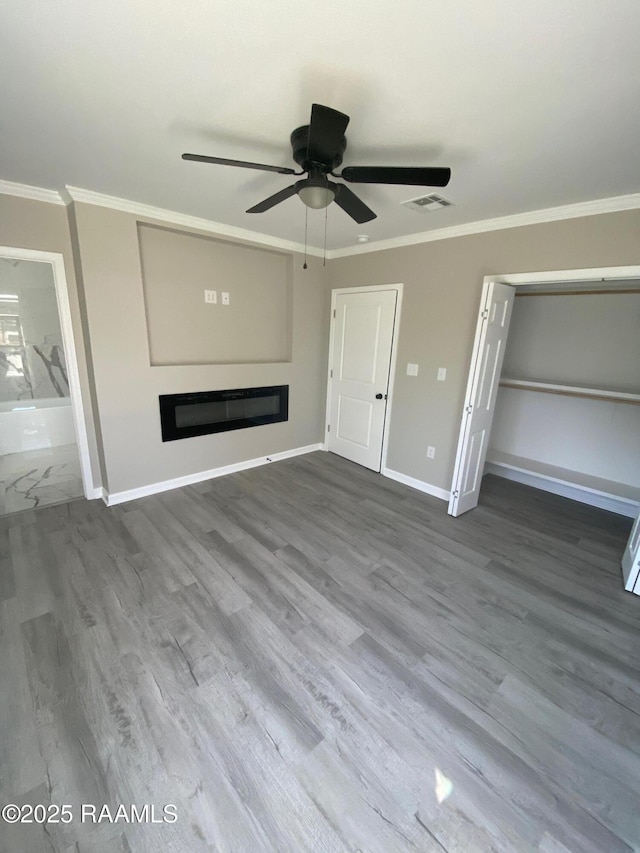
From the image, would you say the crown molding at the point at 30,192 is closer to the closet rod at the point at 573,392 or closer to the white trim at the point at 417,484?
the white trim at the point at 417,484

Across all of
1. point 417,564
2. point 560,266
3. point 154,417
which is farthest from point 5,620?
point 560,266

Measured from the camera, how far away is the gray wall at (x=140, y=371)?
2785mm

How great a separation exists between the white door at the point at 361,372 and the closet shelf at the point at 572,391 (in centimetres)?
144

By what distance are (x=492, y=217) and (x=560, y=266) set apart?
26.9 inches

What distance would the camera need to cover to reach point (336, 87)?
4.69 feet

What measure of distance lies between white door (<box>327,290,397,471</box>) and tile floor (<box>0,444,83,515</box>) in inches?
119

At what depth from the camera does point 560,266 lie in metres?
2.58

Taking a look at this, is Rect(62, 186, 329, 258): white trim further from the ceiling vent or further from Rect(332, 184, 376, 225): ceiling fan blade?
Rect(332, 184, 376, 225): ceiling fan blade

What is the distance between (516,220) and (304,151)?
1.95m

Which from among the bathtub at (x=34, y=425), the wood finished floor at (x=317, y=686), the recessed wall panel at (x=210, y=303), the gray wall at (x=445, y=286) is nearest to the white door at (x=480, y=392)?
the gray wall at (x=445, y=286)

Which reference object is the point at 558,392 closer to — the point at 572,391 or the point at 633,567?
the point at 572,391

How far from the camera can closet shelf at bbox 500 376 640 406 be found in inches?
124

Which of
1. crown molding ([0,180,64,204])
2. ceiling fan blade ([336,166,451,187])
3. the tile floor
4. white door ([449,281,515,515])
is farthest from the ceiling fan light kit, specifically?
the tile floor

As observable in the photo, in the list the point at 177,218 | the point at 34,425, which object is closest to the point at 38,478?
the point at 34,425
